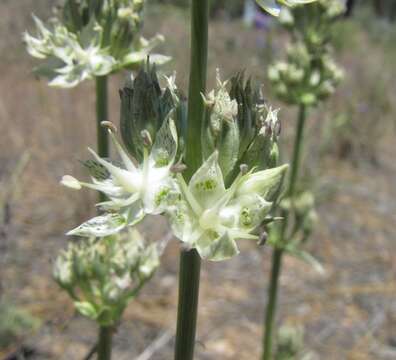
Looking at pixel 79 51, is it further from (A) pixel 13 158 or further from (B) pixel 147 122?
(A) pixel 13 158

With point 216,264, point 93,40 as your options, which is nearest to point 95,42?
point 93,40

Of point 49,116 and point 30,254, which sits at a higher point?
point 49,116

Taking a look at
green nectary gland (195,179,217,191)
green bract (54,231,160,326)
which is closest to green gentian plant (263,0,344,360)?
green bract (54,231,160,326)

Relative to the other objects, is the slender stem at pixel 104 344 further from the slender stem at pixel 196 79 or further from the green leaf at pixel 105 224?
the slender stem at pixel 196 79

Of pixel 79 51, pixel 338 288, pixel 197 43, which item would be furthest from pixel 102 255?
pixel 338 288

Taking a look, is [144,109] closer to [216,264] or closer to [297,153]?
[297,153]

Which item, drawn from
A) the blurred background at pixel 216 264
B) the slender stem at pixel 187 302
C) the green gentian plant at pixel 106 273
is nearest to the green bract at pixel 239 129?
the slender stem at pixel 187 302
